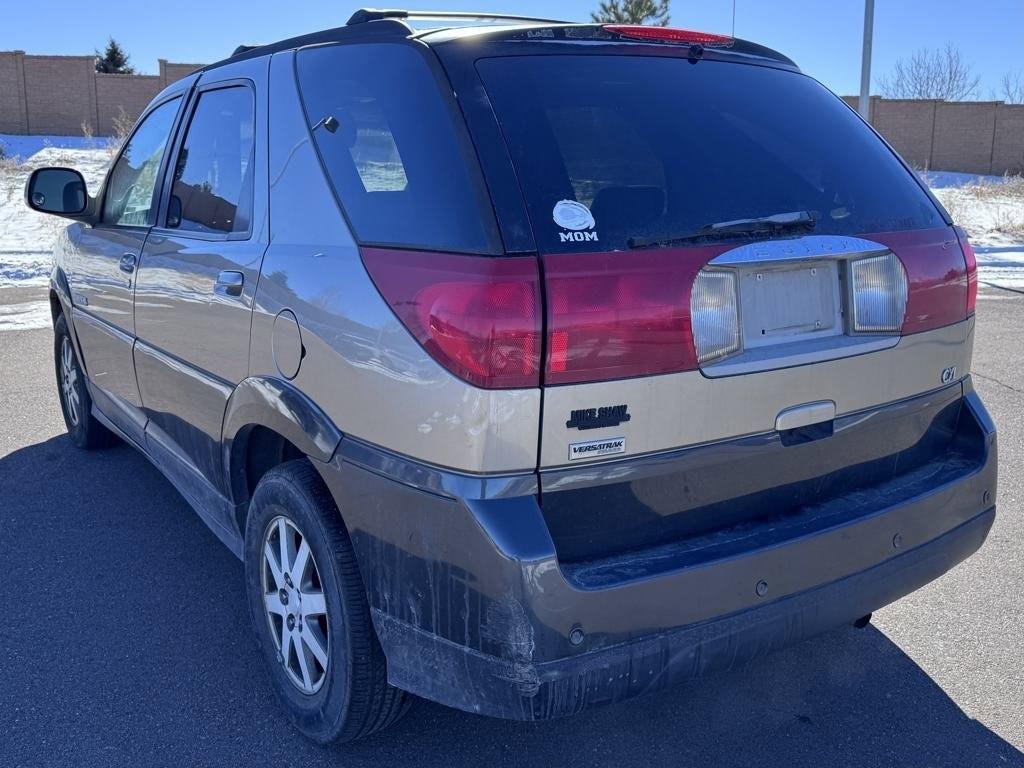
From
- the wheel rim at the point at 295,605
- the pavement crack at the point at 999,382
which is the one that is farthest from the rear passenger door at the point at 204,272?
the pavement crack at the point at 999,382

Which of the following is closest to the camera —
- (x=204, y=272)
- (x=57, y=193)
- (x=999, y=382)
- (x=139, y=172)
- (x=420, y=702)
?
(x=420, y=702)

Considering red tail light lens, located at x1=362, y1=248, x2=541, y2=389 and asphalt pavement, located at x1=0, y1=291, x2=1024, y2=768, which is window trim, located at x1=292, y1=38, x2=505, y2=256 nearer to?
red tail light lens, located at x1=362, y1=248, x2=541, y2=389

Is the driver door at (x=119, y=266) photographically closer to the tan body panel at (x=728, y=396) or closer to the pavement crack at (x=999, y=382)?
the tan body panel at (x=728, y=396)

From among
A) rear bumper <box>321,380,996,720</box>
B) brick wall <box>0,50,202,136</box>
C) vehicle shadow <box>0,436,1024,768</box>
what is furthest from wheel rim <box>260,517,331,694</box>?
brick wall <box>0,50,202,136</box>

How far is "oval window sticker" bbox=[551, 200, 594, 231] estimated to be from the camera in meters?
2.18

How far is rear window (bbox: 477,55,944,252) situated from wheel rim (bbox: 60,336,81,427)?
12.7ft

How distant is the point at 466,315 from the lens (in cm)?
210

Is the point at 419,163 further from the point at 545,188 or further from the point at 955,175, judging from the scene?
the point at 955,175

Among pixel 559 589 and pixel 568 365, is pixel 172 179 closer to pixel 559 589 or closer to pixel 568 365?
pixel 568 365

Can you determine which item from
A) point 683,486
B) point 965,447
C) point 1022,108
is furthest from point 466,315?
point 1022,108

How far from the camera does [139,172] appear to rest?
4316 millimetres

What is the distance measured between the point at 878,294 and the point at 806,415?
15.5 inches

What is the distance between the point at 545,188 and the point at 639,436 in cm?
61

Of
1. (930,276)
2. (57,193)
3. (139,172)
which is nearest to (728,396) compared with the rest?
(930,276)
